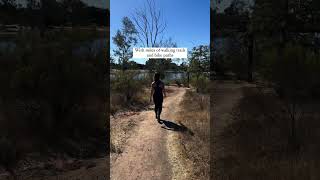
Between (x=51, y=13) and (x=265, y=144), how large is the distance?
4822 mm

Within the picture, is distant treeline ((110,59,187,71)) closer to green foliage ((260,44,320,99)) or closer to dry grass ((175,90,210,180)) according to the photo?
dry grass ((175,90,210,180))

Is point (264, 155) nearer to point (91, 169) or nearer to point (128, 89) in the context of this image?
point (91, 169)

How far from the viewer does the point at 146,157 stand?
21.4 feet

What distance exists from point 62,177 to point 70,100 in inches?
80.8

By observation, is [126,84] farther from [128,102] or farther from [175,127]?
[175,127]

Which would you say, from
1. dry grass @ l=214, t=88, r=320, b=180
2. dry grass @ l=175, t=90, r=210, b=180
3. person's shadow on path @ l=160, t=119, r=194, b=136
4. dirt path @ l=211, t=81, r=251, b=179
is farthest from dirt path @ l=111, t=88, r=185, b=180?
dirt path @ l=211, t=81, r=251, b=179

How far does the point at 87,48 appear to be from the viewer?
24.1 ft

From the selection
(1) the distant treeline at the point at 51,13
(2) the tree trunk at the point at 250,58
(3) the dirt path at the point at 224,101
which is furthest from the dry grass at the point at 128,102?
(2) the tree trunk at the point at 250,58

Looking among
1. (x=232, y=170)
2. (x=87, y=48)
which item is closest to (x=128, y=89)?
(x=87, y=48)

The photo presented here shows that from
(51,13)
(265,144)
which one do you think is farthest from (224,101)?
(51,13)

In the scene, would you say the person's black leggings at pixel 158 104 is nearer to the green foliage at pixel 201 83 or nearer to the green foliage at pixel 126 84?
the green foliage at pixel 126 84

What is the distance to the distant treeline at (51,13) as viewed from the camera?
21.9ft

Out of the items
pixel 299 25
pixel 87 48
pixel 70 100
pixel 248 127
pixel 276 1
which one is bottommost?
pixel 248 127

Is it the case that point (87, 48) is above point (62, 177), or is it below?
above
